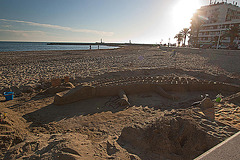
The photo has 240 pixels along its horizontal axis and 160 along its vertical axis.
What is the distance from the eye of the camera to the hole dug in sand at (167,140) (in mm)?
2789

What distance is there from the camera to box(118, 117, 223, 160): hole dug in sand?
2789 mm

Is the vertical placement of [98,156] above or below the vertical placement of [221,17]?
below

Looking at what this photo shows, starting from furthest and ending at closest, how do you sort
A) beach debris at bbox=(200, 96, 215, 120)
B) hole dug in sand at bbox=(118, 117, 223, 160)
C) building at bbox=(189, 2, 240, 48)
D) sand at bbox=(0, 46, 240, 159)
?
building at bbox=(189, 2, 240, 48), beach debris at bbox=(200, 96, 215, 120), hole dug in sand at bbox=(118, 117, 223, 160), sand at bbox=(0, 46, 240, 159)

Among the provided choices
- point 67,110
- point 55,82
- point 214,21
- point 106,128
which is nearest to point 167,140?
point 106,128

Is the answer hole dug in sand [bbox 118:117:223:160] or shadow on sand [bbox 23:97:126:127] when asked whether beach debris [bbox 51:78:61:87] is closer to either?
shadow on sand [bbox 23:97:126:127]

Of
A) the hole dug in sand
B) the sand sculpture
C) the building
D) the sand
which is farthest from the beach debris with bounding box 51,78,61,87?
the building

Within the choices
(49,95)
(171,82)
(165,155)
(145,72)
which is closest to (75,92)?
(49,95)

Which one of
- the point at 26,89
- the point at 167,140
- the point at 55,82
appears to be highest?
the point at 55,82

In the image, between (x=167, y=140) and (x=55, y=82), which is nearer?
(x=167, y=140)

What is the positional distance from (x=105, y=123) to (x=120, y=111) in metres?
0.98

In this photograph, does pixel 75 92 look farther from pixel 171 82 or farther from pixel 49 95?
pixel 171 82

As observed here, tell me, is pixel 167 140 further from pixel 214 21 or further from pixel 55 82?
pixel 214 21

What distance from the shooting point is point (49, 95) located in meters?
6.46

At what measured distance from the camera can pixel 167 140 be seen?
2.95m
